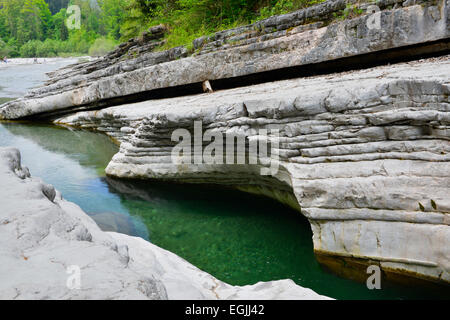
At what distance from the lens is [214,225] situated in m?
4.35

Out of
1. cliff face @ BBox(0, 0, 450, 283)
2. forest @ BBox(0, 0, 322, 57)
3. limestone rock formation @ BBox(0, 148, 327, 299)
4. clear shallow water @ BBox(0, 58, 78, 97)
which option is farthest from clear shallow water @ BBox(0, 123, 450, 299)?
clear shallow water @ BBox(0, 58, 78, 97)

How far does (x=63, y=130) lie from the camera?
31.8ft

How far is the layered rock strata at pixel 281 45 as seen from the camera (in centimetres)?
420

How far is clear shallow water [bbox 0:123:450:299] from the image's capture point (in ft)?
10.9

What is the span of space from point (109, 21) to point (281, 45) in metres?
32.5

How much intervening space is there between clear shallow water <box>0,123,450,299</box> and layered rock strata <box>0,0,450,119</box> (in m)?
2.44

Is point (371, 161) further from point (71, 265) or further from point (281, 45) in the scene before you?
point (281, 45)

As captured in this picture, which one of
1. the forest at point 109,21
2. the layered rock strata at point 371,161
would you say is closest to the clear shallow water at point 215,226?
the layered rock strata at point 371,161

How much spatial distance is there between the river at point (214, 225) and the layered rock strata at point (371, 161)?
34cm

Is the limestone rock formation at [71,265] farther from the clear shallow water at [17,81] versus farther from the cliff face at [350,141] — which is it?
the clear shallow water at [17,81]

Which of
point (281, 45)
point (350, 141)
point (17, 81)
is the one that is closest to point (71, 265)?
point (350, 141)

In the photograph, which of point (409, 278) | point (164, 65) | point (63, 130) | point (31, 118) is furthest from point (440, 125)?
point (31, 118)
